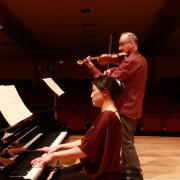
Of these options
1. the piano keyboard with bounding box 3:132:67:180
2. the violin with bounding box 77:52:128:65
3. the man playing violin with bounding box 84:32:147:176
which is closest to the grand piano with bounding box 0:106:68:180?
the piano keyboard with bounding box 3:132:67:180

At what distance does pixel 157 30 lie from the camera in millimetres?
7707

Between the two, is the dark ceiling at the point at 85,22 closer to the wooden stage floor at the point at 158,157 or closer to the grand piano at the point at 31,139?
the wooden stage floor at the point at 158,157

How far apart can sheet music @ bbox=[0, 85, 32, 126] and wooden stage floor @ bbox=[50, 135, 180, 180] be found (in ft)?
3.83

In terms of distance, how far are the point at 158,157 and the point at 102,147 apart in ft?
5.75

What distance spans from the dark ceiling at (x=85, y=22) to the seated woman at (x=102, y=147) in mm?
5443

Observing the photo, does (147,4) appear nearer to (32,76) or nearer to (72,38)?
(72,38)

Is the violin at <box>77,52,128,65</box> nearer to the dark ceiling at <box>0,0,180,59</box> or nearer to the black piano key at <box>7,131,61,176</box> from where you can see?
the black piano key at <box>7,131,61,176</box>

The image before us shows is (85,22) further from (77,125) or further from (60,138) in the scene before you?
(60,138)

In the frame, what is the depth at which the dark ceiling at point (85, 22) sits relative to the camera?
623 cm

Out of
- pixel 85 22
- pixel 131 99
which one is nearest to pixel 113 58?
pixel 131 99

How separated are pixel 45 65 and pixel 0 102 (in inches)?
460

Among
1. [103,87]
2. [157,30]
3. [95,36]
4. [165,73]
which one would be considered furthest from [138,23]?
[103,87]

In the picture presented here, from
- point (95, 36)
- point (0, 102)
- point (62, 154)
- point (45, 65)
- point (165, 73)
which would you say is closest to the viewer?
point (62, 154)

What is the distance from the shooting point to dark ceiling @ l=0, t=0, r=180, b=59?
6.23 m
